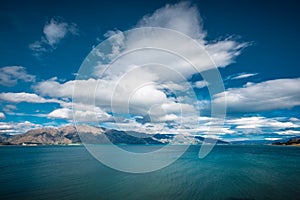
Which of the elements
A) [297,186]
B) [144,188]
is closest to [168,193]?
[144,188]

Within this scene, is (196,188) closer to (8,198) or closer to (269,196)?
(269,196)

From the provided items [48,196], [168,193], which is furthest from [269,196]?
[48,196]

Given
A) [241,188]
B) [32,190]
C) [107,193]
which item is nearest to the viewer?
[107,193]

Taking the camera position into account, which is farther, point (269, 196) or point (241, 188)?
point (241, 188)

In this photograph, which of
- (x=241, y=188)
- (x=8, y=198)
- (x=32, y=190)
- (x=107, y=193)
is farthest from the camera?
(x=241, y=188)

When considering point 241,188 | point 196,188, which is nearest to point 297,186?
point 241,188

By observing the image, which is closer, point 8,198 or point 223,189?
point 8,198

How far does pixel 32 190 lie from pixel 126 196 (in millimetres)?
15073

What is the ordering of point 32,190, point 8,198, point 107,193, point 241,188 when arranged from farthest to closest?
1. point 241,188
2. point 32,190
3. point 107,193
4. point 8,198

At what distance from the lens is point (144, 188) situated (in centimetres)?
3080

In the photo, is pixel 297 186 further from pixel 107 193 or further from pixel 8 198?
pixel 8 198

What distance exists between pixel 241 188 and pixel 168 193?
12.8 meters

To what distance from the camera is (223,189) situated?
3106 centimetres

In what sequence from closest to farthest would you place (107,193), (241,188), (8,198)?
(8,198) < (107,193) < (241,188)
